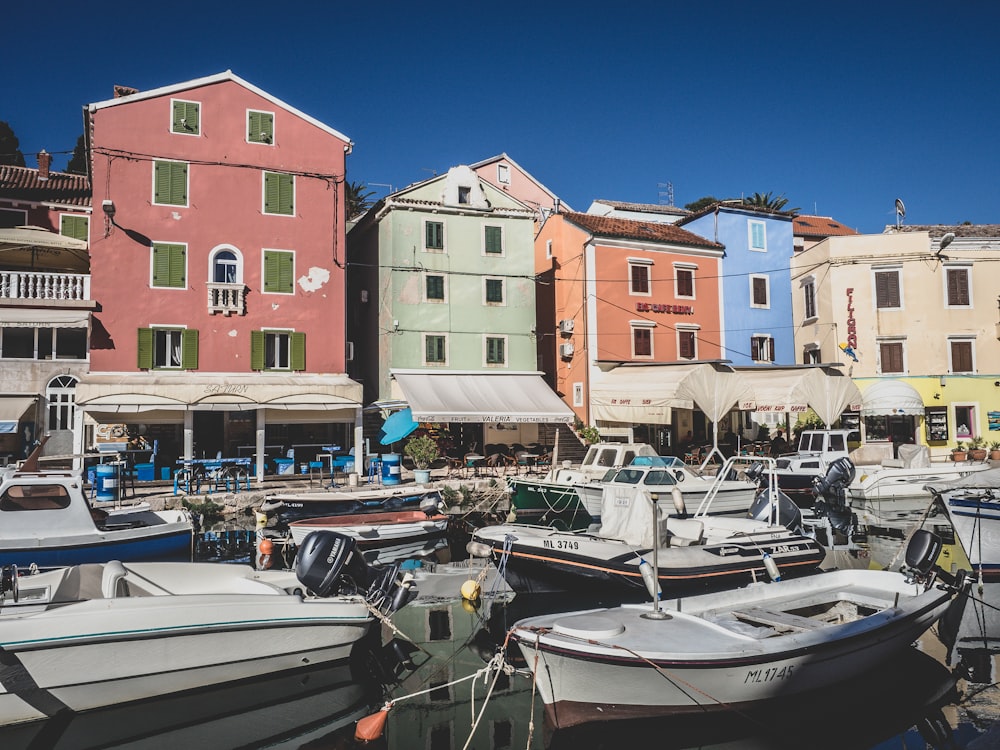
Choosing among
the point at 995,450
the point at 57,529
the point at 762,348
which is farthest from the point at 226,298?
the point at 995,450

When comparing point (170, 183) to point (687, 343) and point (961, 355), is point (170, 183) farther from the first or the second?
point (961, 355)

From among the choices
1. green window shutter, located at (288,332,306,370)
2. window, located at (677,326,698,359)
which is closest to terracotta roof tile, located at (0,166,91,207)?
green window shutter, located at (288,332,306,370)

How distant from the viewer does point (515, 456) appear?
29.4 meters

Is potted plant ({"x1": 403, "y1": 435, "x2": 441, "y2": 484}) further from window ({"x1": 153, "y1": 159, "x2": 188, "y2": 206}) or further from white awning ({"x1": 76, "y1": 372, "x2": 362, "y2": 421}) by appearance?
window ({"x1": 153, "y1": 159, "x2": 188, "y2": 206})

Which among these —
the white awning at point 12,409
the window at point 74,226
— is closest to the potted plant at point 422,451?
the white awning at point 12,409

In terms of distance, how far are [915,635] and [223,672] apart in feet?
29.2

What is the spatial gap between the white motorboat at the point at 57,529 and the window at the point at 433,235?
59.3ft

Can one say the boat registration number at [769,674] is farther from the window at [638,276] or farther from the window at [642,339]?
the window at [638,276]

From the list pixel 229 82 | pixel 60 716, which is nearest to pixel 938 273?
pixel 229 82

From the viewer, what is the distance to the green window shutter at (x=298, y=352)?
26.9m

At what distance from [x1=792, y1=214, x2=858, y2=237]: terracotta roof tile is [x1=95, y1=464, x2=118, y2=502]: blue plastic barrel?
4409 cm

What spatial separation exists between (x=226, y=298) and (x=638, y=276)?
17977 millimetres

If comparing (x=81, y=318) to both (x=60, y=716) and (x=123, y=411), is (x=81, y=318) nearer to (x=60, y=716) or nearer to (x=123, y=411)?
(x=123, y=411)

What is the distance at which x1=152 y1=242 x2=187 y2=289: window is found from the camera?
2550cm
